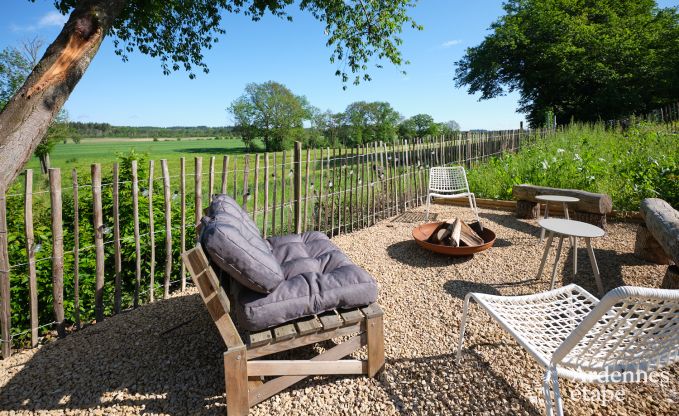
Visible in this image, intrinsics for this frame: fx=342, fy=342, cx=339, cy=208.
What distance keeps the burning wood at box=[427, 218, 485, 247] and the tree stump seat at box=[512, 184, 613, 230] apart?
6.27 feet

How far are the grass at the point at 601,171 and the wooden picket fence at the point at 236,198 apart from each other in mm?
1196

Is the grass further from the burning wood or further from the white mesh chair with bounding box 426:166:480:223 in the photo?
the burning wood

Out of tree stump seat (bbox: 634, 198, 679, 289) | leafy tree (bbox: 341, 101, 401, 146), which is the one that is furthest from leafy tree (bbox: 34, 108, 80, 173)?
leafy tree (bbox: 341, 101, 401, 146)

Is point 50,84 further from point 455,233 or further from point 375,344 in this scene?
point 455,233

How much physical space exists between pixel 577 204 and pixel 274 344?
16.7 ft

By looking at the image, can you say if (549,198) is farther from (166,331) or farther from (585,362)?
(166,331)

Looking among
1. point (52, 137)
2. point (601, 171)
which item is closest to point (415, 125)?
point (52, 137)

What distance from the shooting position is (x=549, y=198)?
4.75 metres

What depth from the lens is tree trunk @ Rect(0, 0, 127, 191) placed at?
10.8ft

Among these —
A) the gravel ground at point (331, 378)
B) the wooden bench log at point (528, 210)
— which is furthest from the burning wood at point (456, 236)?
the wooden bench log at point (528, 210)

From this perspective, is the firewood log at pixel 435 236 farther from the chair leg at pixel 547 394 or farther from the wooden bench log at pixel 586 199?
the chair leg at pixel 547 394

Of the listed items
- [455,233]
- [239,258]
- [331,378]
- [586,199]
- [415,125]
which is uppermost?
[415,125]

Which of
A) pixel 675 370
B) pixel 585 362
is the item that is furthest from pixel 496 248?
pixel 585 362

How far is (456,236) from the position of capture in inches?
165
